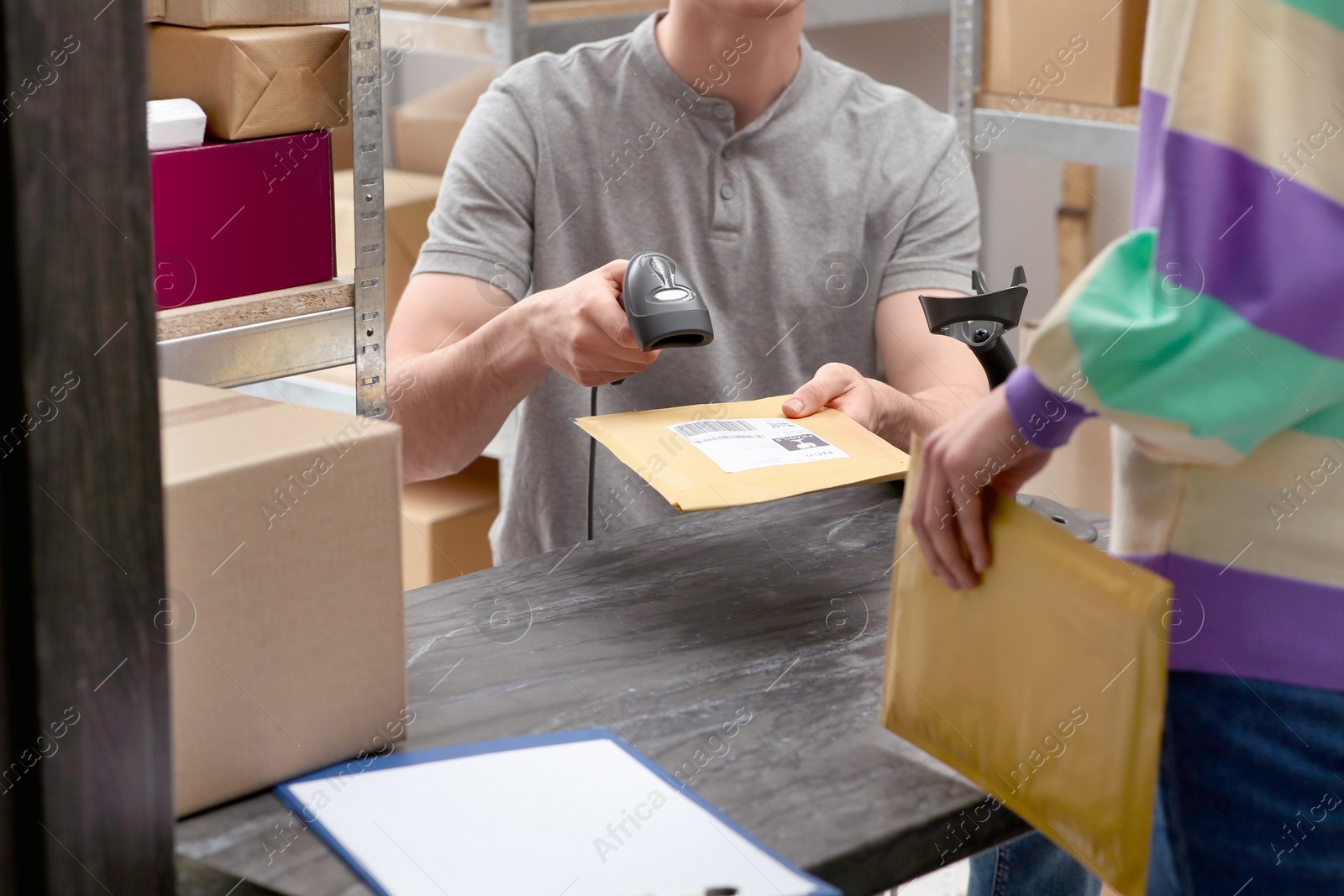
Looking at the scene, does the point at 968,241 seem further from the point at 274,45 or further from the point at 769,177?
the point at 274,45

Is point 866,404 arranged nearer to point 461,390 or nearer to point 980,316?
point 980,316

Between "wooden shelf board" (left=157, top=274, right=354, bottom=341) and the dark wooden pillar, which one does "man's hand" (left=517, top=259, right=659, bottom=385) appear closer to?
"wooden shelf board" (left=157, top=274, right=354, bottom=341)

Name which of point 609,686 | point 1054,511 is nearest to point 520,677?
point 609,686

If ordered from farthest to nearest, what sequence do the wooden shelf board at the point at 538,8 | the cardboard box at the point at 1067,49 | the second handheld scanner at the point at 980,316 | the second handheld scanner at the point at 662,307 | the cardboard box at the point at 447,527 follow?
the cardboard box at the point at 447,527 < the wooden shelf board at the point at 538,8 < the cardboard box at the point at 1067,49 < the second handheld scanner at the point at 662,307 < the second handheld scanner at the point at 980,316

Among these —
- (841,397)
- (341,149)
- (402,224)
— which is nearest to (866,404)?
(841,397)

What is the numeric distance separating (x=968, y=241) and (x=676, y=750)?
955 mm

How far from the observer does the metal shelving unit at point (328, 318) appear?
106cm

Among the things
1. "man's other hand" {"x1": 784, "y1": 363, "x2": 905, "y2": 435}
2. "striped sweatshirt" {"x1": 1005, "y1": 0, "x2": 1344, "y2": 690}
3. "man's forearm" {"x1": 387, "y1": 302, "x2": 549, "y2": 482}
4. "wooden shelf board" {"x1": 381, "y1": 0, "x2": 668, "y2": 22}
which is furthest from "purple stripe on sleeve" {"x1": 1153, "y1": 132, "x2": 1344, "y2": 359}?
"wooden shelf board" {"x1": 381, "y1": 0, "x2": 668, "y2": 22}

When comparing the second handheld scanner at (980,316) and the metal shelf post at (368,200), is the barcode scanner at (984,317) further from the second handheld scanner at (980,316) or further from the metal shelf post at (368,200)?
the metal shelf post at (368,200)

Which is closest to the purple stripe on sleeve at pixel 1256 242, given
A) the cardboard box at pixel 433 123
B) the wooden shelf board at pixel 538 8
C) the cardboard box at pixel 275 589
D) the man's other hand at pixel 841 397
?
the cardboard box at pixel 275 589

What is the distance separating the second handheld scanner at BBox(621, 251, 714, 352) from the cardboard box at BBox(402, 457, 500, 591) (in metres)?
1.05

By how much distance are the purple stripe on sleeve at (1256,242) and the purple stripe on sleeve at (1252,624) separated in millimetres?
121

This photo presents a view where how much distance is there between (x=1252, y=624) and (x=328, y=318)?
2.66ft

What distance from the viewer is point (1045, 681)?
64cm
